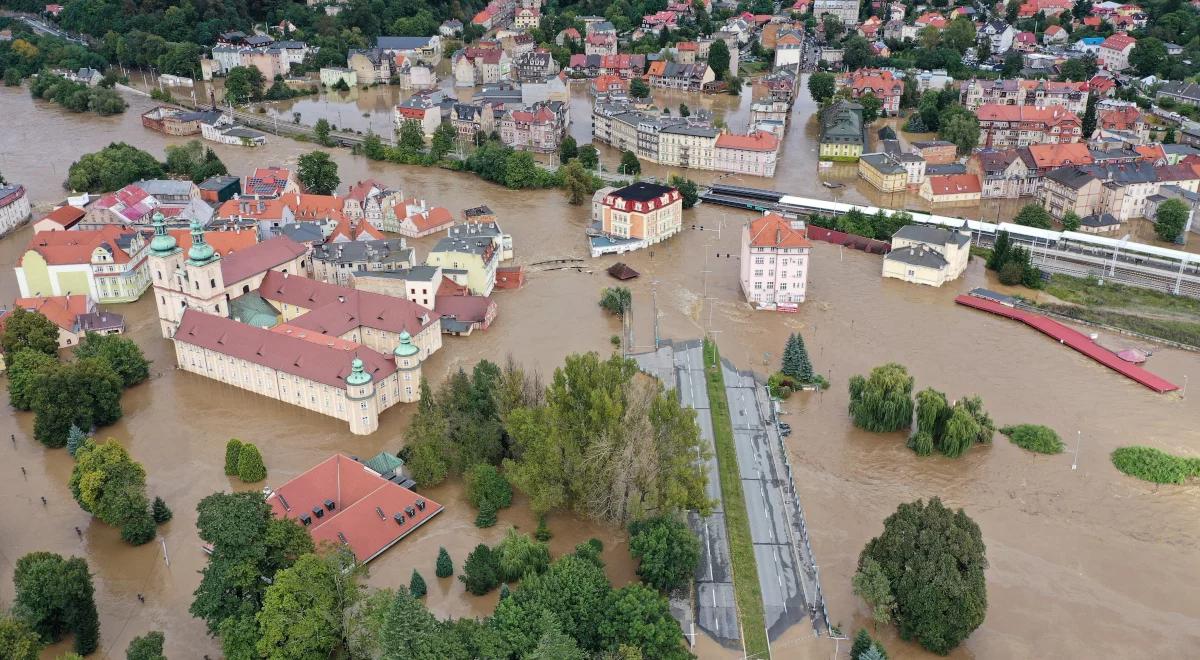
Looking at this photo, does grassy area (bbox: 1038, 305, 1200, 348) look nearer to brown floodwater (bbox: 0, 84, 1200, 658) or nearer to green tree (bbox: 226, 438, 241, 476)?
brown floodwater (bbox: 0, 84, 1200, 658)

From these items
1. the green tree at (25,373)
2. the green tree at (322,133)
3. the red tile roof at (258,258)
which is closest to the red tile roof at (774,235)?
the red tile roof at (258,258)

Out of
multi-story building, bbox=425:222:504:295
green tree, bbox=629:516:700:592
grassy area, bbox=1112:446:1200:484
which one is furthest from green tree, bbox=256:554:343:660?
grassy area, bbox=1112:446:1200:484

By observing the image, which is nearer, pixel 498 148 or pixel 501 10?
pixel 498 148

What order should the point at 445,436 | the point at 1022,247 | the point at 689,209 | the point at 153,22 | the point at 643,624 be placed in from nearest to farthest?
1. the point at 643,624
2. the point at 445,436
3. the point at 1022,247
4. the point at 689,209
5. the point at 153,22

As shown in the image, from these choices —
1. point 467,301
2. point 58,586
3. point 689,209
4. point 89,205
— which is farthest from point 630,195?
point 58,586

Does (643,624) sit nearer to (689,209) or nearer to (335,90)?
(689,209)

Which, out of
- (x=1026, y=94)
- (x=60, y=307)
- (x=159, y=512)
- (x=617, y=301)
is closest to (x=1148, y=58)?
(x=1026, y=94)
